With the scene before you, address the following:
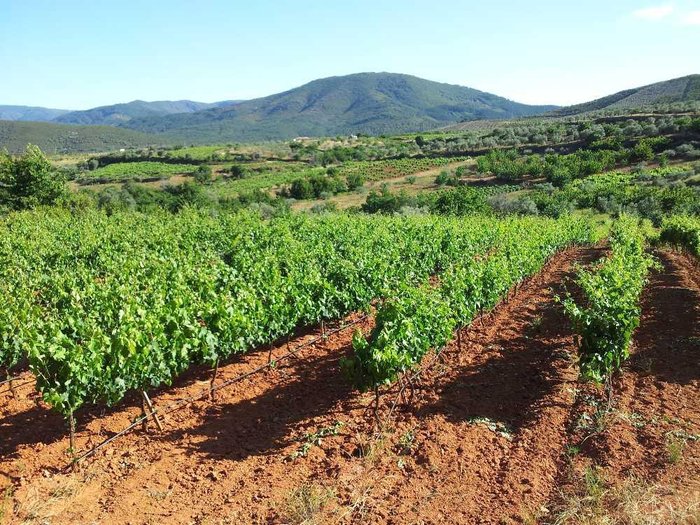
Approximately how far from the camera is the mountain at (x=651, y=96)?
107312 mm

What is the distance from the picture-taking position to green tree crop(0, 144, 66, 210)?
37438 millimetres

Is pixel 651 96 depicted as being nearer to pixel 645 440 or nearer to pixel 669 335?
pixel 669 335

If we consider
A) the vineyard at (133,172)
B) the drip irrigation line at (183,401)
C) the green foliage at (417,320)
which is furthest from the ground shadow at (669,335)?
the vineyard at (133,172)

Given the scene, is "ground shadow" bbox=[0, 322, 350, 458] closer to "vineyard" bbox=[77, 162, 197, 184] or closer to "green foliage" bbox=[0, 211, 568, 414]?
"green foliage" bbox=[0, 211, 568, 414]

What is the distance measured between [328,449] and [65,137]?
7270 inches

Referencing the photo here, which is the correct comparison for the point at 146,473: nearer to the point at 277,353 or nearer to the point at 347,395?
the point at 347,395

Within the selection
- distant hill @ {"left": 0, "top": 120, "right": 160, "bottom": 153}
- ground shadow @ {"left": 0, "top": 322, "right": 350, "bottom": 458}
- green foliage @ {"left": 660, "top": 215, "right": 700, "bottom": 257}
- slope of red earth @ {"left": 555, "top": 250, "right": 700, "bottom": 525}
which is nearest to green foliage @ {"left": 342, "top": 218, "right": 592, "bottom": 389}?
ground shadow @ {"left": 0, "top": 322, "right": 350, "bottom": 458}

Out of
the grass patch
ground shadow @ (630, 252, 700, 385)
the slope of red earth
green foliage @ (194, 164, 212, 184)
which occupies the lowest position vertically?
ground shadow @ (630, 252, 700, 385)

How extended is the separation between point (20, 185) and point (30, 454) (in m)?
37.9

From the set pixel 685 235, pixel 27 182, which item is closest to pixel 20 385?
pixel 685 235

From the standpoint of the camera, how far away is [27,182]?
125ft

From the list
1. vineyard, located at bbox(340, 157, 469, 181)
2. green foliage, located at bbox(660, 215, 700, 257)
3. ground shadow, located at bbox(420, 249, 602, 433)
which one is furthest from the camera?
vineyard, located at bbox(340, 157, 469, 181)

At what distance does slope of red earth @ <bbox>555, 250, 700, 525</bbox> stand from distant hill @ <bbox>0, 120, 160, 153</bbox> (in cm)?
15250

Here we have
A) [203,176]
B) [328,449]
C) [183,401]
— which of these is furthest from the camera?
[203,176]
